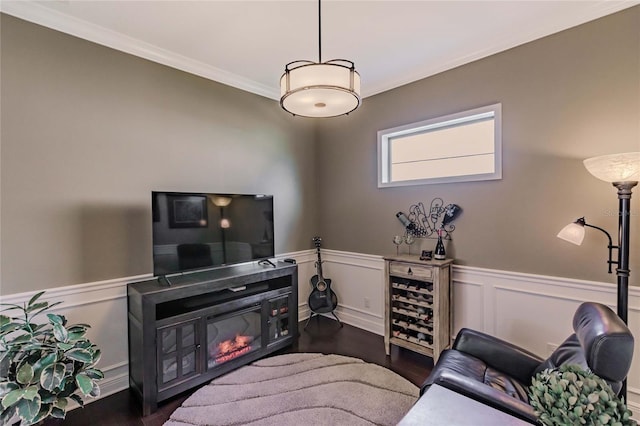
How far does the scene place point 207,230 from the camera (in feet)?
8.87

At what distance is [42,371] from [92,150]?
1.60m

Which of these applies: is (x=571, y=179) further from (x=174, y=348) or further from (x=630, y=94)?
(x=174, y=348)

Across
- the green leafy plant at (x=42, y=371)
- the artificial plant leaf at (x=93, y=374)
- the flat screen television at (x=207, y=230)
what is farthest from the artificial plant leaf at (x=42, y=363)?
the flat screen television at (x=207, y=230)

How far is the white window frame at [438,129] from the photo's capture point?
2691 millimetres

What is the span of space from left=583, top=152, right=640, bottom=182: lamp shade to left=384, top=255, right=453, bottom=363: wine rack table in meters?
1.32

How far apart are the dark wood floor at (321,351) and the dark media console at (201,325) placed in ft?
0.29

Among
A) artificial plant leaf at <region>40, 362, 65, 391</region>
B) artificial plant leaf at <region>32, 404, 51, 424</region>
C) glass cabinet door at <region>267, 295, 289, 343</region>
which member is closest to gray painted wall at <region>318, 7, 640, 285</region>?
glass cabinet door at <region>267, 295, 289, 343</region>

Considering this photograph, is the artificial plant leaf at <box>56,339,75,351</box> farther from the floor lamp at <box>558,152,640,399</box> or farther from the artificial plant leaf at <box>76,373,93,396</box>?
the floor lamp at <box>558,152,640,399</box>

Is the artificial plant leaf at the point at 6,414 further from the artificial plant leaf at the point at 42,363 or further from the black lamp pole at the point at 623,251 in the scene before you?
the black lamp pole at the point at 623,251

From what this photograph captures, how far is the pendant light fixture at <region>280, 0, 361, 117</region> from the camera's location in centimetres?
165

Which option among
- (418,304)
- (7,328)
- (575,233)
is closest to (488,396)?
(575,233)

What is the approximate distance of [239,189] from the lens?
335 centimetres

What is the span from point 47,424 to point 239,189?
2322 mm

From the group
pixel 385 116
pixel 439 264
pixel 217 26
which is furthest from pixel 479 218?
pixel 217 26
